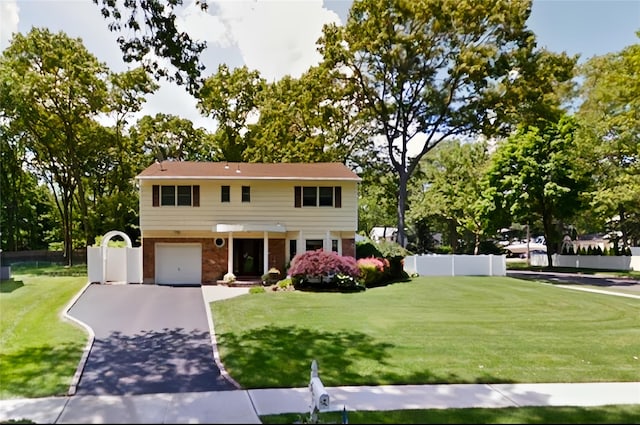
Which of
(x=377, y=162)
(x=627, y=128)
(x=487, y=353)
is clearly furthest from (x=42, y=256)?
(x=627, y=128)

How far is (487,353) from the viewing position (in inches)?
394

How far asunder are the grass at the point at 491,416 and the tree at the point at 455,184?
35.6m

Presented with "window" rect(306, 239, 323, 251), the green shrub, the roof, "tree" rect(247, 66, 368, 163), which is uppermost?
"tree" rect(247, 66, 368, 163)

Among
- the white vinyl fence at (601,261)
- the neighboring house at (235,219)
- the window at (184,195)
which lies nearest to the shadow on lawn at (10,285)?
the neighboring house at (235,219)

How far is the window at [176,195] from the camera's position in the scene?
22.4 m

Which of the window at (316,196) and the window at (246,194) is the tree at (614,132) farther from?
the window at (246,194)

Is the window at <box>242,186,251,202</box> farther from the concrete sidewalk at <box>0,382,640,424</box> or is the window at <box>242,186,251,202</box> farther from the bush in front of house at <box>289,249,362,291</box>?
the concrete sidewalk at <box>0,382,640,424</box>

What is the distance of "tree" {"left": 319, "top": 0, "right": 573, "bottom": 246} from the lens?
85.8 feet

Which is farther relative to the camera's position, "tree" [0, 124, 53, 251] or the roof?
"tree" [0, 124, 53, 251]

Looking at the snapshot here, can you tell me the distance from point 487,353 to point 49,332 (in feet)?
34.4

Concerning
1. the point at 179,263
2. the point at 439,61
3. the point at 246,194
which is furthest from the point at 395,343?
the point at 439,61

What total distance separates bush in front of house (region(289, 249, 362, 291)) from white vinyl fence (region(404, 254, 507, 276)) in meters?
7.01

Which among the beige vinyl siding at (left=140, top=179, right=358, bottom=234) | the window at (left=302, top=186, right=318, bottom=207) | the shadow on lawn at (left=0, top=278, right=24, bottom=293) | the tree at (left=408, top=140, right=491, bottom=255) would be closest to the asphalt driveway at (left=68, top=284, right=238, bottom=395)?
the shadow on lawn at (left=0, top=278, right=24, bottom=293)

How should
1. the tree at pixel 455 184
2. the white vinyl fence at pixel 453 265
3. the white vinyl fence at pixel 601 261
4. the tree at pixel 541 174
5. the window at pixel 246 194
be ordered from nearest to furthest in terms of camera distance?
the window at pixel 246 194 < the white vinyl fence at pixel 453 265 < the tree at pixel 541 174 < the white vinyl fence at pixel 601 261 < the tree at pixel 455 184
